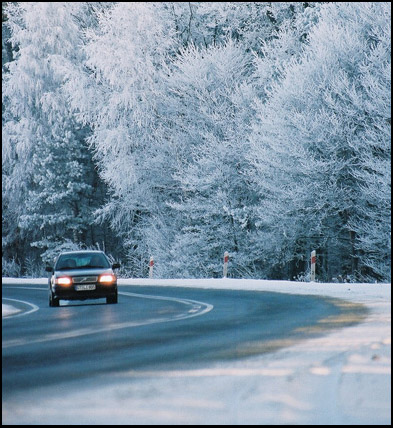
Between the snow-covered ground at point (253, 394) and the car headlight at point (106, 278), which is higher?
the car headlight at point (106, 278)

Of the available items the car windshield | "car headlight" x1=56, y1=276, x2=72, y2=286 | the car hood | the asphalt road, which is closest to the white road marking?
the asphalt road

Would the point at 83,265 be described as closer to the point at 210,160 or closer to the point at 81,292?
the point at 81,292

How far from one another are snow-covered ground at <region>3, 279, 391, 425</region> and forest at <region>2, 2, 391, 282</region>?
83.9 ft

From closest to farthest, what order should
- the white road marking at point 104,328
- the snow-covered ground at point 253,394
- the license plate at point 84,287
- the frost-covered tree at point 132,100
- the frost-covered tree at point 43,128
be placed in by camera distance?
the snow-covered ground at point 253,394 < the white road marking at point 104,328 < the license plate at point 84,287 < the frost-covered tree at point 132,100 < the frost-covered tree at point 43,128

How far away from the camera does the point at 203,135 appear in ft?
146

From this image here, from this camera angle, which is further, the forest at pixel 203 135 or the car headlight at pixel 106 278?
the forest at pixel 203 135

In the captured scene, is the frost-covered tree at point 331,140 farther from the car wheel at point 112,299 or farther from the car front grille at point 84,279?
the car front grille at point 84,279

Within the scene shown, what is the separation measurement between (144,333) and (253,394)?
7.32 metres

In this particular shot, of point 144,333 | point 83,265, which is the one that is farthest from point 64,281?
point 144,333

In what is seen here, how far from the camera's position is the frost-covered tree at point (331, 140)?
1494 inches

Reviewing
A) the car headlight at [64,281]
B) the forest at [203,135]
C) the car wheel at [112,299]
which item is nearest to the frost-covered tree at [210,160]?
the forest at [203,135]

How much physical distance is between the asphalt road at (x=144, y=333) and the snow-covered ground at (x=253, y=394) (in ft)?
2.39

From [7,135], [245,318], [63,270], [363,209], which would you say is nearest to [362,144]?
[363,209]

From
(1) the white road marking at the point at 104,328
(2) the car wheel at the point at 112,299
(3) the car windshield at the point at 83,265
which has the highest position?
(3) the car windshield at the point at 83,265
